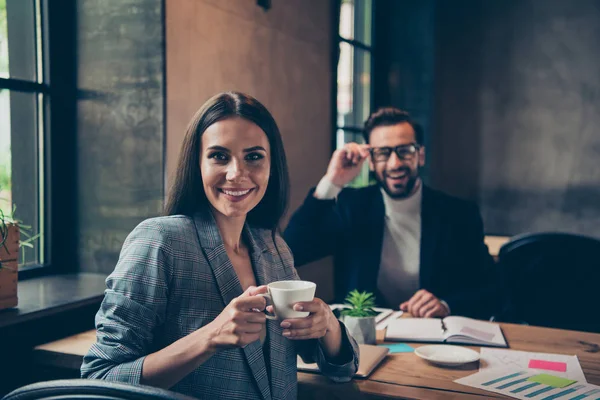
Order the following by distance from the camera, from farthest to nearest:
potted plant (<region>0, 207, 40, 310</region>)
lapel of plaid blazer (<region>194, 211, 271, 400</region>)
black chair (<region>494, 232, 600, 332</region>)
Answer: black chair (<region>494, 232, 600, 332</region>)
potted plant (<region>0, 207, 40, 310</region>)
lapel of plaid blazer (<region>194, 211, 271, 400</region>)

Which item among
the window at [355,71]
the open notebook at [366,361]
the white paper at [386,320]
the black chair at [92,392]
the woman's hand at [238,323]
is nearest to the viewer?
the black chair at [92,392]

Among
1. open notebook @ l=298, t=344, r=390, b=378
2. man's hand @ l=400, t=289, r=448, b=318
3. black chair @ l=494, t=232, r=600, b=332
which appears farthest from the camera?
black chair @ l=494, t=232, r=600, b=332

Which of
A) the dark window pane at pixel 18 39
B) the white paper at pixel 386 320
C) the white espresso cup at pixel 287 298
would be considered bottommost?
the white paper at pixel 386 320

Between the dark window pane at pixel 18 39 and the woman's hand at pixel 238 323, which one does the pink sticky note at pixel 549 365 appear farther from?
the dark window pane at pixel 18 39

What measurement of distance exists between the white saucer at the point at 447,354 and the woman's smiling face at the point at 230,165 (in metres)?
0.63

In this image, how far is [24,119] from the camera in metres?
2.04

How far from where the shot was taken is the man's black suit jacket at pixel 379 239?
8.33ft

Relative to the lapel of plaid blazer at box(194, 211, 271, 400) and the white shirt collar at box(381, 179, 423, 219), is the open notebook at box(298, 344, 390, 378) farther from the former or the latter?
the white shirt collar at box(381, 179, 423, 219)

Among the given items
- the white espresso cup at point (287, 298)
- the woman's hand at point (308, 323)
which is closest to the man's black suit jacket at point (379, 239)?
the woman's hand at point (308, 323)

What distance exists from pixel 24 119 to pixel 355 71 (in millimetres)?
2601

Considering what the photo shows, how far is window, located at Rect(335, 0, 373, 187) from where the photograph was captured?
3908 millimetres

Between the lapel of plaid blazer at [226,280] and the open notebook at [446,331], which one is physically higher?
the lapel of plaid blazer at [226,280]

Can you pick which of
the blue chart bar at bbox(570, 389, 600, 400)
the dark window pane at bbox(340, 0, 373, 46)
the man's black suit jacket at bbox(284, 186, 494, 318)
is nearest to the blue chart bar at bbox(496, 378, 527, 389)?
the blue chart bar at bbox(570, 389, 600, 400)

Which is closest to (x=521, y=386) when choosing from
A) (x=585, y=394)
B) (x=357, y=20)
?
(x=585, y=394)
